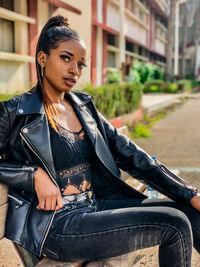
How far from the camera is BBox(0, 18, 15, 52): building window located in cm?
731

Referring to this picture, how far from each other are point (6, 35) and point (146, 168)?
253 inches

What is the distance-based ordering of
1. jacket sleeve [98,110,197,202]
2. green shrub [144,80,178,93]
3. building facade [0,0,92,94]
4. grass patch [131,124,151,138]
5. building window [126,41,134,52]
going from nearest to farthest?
jacket sleeve [98,110,197,202] < building facade [0,0,92,94] < grass patch [131,124,151,138] < building window [126,41,134,52] < green shrub [144,80,178,93]

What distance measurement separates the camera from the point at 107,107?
727cm

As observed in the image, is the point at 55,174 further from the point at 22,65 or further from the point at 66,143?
the point at 22,65

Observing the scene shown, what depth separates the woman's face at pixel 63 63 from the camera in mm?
1759

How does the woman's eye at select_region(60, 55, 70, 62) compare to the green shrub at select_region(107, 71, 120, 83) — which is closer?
the woman's eye at select_region(60, 55, 70, 62)

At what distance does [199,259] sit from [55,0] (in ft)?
24.5

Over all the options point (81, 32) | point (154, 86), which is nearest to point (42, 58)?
point (81, 32)

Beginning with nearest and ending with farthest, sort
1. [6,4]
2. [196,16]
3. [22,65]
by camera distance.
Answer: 1. [6,4]
2. [22,65]
3. [196,16]

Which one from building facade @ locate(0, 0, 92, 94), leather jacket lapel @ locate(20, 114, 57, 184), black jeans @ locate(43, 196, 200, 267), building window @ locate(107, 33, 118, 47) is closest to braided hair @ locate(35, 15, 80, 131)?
leather jacket lapel @ locate(20, 114, 57, 184)

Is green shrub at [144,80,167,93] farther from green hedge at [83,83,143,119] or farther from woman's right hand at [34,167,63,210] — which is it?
woman's right hand at [34,167,63,210]

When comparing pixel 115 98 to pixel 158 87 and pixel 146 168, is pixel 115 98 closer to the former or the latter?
→ pixel 146 168

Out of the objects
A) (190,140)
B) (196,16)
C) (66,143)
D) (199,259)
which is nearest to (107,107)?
(190,140)

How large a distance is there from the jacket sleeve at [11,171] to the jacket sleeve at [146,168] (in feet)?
2.01
